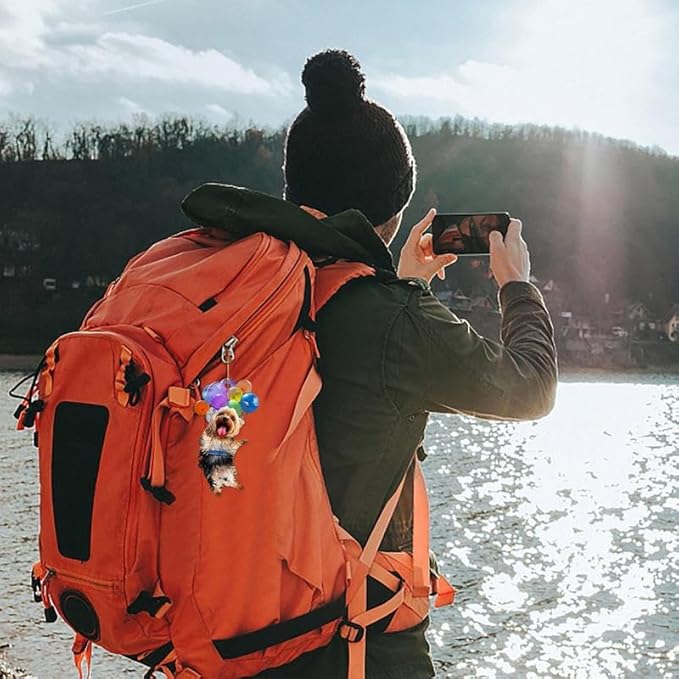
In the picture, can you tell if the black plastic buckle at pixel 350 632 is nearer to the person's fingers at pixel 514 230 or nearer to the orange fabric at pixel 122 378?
the orange fabric at pixel 122 378

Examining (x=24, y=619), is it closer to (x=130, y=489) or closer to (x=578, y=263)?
(x=130, y=489)

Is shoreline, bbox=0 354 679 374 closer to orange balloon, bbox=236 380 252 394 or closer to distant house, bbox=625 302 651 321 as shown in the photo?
distant house, bbox=625 302 651 321

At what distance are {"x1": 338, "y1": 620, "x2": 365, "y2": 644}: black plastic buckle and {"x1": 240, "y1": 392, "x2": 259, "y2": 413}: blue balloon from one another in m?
0.41

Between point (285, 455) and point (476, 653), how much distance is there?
10.4 metres

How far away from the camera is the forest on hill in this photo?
75.8 meters

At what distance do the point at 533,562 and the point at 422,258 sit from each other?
14.5 m

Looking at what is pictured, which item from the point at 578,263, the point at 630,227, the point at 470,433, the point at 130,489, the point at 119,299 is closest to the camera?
the point at 130,489

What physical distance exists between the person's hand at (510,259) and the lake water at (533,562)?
870cm

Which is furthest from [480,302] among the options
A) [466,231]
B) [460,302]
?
[466,231]

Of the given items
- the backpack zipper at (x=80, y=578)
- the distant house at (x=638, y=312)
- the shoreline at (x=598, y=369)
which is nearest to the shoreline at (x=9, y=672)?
the backpack zipper at (x=80, y=578)

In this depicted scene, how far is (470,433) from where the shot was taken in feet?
117

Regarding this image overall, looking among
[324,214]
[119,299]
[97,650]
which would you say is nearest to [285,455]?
[119,299]

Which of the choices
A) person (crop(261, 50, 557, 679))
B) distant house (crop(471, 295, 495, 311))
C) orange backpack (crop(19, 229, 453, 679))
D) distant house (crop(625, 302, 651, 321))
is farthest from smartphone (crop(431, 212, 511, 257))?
distant house (crop(625, 302, 651, 321))

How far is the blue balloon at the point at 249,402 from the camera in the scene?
1444 mm
